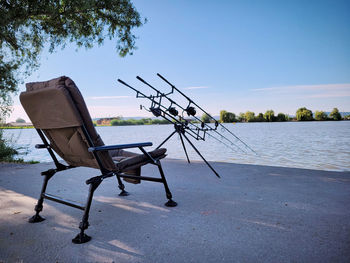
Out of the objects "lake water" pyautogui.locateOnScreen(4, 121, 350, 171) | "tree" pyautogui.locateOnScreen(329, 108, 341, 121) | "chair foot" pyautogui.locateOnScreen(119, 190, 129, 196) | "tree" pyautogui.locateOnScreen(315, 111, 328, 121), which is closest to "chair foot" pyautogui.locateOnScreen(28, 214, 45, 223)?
"chair foot" pyautogui.locateOnScreen(119, 190, 129, 196)

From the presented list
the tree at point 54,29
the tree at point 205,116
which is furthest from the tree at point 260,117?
the tree at point 54,29

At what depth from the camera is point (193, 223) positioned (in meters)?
2.19

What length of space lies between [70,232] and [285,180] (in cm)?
315

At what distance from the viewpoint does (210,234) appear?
1.96 meters

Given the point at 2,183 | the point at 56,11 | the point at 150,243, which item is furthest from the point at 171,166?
the point at 56,11

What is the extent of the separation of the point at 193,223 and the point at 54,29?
26.0 feet

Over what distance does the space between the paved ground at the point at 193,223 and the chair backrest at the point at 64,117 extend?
0.63 m

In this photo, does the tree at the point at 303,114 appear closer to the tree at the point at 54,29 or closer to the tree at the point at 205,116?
the tree at the point at 205,116

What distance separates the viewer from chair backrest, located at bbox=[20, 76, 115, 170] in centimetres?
191

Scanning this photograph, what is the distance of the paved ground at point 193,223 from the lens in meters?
1.69

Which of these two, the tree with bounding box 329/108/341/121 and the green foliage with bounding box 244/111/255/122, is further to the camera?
the green foliage with bounding box 244/111/255/122

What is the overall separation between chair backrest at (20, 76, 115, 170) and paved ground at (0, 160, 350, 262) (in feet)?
2.06

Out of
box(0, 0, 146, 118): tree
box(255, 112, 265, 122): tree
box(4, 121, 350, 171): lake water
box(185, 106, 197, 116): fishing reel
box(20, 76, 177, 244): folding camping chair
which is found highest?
box(0, 0, 146, 118): tree

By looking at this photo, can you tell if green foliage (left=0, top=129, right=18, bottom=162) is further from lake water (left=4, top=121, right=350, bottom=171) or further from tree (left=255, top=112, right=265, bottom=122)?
tree (left=255, top=112, right=265, bottom=122)
